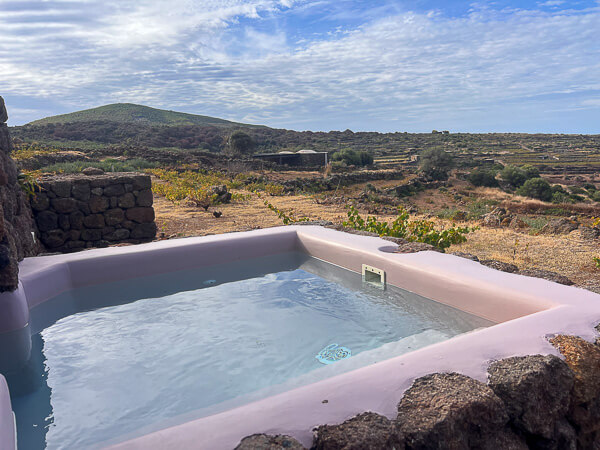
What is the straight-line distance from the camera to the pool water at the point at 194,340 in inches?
89.2

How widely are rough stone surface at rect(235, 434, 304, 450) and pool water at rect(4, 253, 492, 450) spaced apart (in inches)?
28.3

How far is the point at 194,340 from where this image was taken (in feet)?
10.1

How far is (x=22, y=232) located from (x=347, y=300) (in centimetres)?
324

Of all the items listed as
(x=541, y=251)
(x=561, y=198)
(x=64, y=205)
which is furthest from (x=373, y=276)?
(x=561, y=198)

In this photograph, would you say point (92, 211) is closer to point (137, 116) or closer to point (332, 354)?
point (332, 354)

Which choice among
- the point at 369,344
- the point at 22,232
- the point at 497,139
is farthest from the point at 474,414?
the point at 497,139

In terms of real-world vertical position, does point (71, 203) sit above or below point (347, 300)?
above

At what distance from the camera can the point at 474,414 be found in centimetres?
168

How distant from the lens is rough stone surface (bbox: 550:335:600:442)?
76.5 inches

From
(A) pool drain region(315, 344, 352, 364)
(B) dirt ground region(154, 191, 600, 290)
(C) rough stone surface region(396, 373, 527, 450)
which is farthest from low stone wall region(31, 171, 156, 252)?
(C) rough stone surface region(396, 373, 527, 450)

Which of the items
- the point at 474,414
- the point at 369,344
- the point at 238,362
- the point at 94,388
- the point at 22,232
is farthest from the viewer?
the point at 22,232

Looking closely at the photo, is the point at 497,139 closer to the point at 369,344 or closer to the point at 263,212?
the point at 263,212

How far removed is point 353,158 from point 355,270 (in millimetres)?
23486

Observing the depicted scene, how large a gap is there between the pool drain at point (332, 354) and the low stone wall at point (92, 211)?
13.5ft
